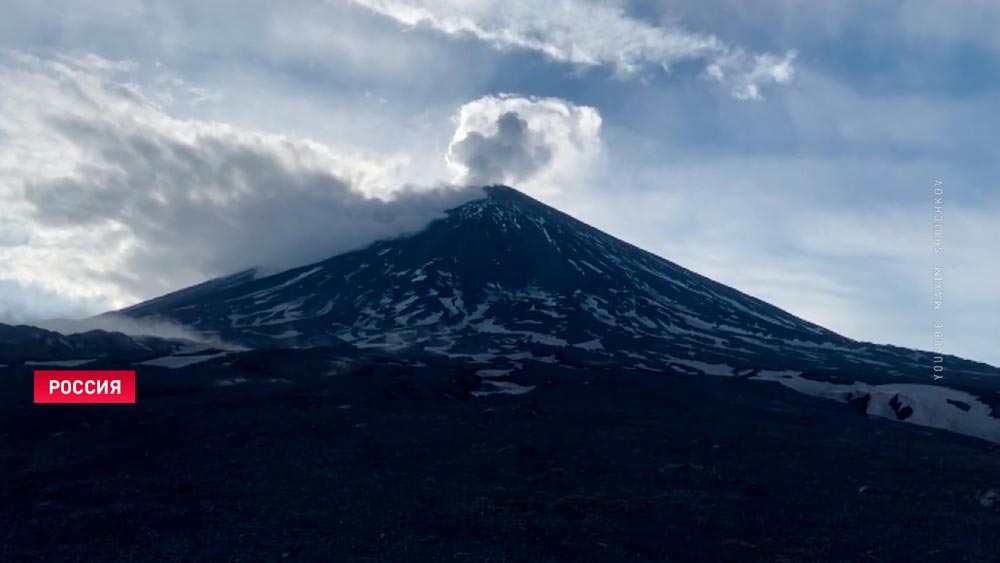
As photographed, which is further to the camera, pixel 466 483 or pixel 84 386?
pixel 84 386

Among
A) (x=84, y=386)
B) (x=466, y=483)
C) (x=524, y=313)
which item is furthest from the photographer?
(x=524, y=313)

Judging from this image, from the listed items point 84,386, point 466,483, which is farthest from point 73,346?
point 466,483

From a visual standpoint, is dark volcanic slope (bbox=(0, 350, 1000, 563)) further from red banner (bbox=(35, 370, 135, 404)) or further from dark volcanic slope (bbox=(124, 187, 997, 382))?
dark volcanic slope (bbox=(124, 187, 997, 382))

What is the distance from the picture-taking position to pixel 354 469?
39.8 metres

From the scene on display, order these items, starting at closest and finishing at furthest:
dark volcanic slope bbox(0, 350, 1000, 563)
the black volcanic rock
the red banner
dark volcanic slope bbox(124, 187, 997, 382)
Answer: dark volcanic slope bbox(0, 350, 1000, 563) → the red banner → the black volcanic rock → dark volcanic slope bbox(124, 187, 997, 382)

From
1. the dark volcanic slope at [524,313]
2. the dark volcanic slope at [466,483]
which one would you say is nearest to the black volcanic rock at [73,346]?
the dark volcanic slope at [466,483]

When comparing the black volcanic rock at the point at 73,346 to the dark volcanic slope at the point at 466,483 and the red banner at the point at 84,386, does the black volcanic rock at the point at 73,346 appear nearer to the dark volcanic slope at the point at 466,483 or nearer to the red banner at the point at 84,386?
the red banner at the point at 84,386

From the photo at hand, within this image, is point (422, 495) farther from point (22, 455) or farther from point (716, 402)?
point (716, 402)

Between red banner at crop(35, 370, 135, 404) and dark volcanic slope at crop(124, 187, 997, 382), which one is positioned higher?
dark volcanic slope at crop(124, 187, 997, 382)

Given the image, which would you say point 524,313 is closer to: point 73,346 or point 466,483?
point 73,346

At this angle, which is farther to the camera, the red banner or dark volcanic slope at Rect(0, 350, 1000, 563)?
the red banner

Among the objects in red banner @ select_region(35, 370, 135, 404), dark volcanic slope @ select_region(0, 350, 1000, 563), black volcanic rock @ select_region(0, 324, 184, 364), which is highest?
black volcanic rock @ select_region(0, 324, 184, 364)

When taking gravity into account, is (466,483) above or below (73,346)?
below

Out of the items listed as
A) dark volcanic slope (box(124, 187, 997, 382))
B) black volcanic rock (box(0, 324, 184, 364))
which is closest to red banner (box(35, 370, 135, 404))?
black volcanic rock (box(0, 324, 184, 364))
